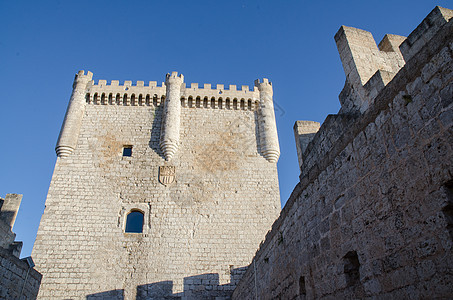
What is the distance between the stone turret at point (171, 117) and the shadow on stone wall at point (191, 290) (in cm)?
459

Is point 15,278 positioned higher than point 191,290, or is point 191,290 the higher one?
point 191,290

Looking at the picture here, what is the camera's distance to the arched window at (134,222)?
11125mm

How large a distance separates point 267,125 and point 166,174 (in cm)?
470

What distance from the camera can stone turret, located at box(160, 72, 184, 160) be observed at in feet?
41.4

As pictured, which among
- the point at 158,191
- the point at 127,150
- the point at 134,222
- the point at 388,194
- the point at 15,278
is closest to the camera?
the point at 388,194

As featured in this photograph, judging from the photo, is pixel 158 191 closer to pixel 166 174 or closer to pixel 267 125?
pixel 166 174

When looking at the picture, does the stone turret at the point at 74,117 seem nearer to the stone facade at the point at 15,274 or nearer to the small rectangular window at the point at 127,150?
the small rectangular window at the point at 127,150

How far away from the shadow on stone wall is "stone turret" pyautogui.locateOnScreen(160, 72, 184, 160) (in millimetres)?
4588

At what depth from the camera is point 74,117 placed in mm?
13141

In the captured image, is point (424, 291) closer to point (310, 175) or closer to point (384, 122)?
point (384, 122)

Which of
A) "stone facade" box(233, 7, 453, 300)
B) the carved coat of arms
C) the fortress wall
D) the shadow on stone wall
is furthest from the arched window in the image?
"stone facade" box(233, 7, 453, 300)

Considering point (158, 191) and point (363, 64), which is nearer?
point (363, 64)

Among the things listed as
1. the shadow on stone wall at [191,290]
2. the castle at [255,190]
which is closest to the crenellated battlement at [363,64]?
the castle at [255,190]

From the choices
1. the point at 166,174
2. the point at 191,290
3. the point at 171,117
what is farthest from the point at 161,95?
the point at 191,290
